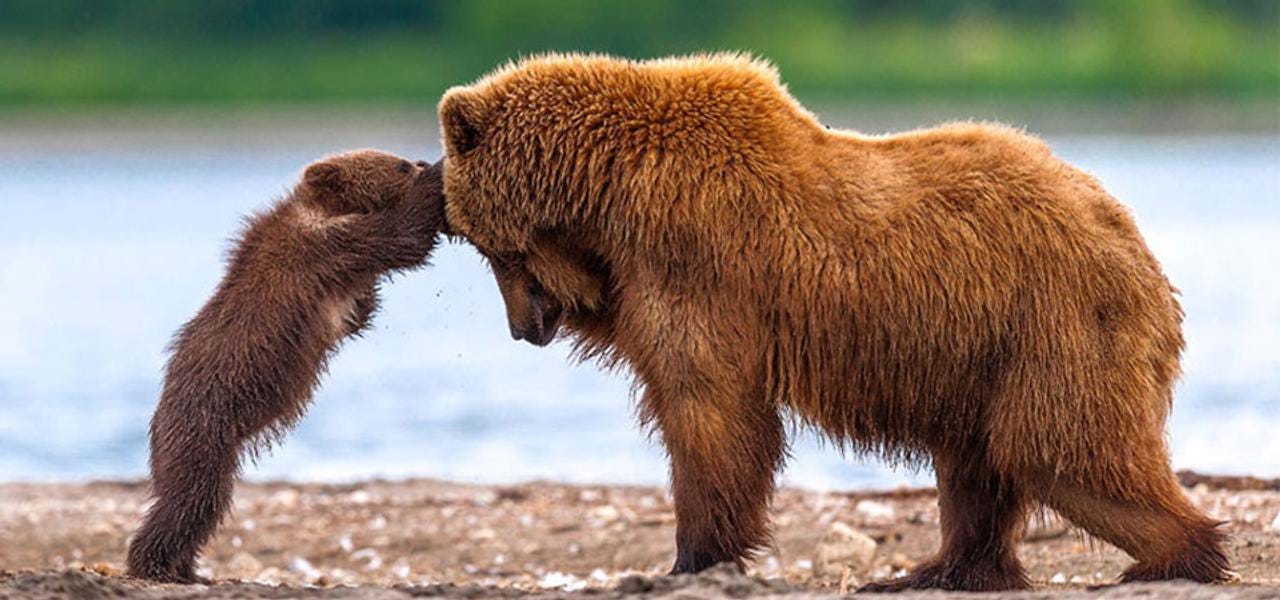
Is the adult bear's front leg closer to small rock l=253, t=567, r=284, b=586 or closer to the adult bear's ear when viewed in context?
the adult bear's ear

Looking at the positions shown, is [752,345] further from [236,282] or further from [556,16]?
[556,16]

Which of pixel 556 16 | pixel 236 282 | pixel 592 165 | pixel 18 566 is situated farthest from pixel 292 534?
pixel 556 16

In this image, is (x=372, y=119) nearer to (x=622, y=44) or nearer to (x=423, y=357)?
(x=622, y=44)

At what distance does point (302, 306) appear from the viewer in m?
7.30

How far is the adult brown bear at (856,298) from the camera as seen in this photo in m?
6.40

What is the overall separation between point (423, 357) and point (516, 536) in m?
8.76

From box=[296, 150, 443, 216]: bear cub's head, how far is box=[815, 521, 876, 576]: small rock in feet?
7.07

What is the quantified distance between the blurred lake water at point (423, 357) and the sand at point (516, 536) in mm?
614

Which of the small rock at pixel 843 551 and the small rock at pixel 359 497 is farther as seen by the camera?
the small rock at pixel 359 497

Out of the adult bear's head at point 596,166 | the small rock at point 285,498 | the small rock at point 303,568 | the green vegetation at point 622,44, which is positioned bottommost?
the small rock at point 303,568

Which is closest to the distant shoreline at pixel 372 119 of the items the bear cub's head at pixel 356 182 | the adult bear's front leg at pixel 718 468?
the bear cub's head at pixel 356 182

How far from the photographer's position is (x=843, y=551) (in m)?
8.28

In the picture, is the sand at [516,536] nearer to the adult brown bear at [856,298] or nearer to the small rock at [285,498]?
the small rock at [285,498]

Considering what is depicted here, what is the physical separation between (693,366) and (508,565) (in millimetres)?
2701
